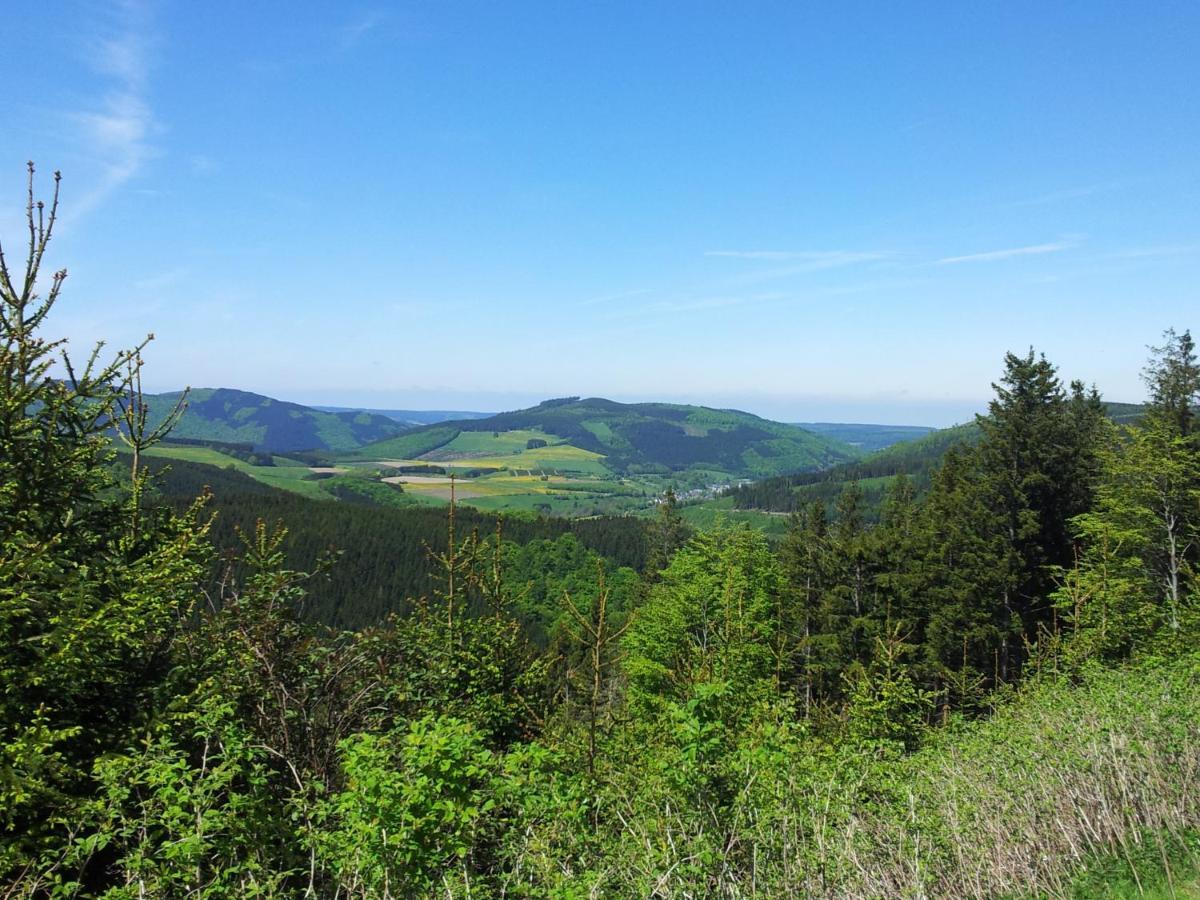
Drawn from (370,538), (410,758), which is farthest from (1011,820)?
(370,538)

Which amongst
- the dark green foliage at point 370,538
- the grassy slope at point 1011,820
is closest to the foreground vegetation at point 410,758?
the grassy slope at point 1011,820

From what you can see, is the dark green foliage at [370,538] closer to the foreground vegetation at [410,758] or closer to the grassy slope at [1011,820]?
the foreground vegetation at [410,758]

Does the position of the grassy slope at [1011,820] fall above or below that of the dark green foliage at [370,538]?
above

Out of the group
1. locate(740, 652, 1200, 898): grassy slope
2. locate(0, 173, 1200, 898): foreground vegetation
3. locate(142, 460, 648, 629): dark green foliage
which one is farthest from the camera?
locate(142, 460, 648, 629): dark green foliage

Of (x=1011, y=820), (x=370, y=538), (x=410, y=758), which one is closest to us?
(x=410, y=758)

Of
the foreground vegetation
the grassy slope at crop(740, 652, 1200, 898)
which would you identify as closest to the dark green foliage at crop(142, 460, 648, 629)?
the foreground vegetation

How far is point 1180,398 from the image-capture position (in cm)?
3102

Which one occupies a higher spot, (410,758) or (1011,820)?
(410,758)

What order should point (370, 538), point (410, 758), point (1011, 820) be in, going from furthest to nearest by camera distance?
point (370, 538)
point (1011, 820)
point (410, 758)

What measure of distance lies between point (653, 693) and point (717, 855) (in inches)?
996

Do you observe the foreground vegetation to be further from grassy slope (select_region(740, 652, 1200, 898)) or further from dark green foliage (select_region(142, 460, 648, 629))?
dark green foliage (select_region(142, 460, 648, 629))

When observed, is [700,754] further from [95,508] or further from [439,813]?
[95,508]

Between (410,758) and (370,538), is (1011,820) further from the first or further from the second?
(370,538)

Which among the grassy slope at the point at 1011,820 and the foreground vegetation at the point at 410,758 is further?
the grassy slope at the point at 1011,820
